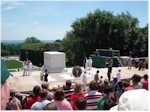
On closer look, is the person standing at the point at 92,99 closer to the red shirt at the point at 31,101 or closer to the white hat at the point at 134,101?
the red shirt at the point at 31,101

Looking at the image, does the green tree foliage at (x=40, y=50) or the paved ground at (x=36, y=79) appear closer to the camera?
the paved ground at (x=36, y=79)

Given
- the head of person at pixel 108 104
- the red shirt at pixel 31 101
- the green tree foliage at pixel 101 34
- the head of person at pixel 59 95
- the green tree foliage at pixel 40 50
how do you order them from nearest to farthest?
the head of person at pixel 108 104 < the head of person at pixel 59 95 < the red shirt at pixel 31 101 < the green tree foliage at pixel 101 34 < the green tree foliage at pixel 40 50

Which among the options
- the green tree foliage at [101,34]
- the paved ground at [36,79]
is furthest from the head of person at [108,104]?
the green tree foliage at [101,34]

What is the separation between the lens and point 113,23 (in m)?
29.0

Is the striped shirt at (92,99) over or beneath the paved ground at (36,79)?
over

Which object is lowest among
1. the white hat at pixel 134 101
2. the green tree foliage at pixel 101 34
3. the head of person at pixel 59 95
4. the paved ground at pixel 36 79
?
the paved ground at pixel 36 79

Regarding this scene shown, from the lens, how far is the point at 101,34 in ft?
94.3

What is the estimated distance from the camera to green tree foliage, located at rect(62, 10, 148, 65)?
90.8ft

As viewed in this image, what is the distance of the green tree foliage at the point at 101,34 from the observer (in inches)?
1090

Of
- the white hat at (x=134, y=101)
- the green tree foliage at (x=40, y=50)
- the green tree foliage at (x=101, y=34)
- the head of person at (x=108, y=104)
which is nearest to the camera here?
the white hat at (x=134, y=101)

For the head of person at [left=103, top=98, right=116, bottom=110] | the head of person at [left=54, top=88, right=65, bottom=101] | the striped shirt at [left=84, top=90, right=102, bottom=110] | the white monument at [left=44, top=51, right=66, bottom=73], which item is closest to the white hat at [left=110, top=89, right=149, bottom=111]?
the head of person at [left=103, top=98, right=116, bottom=110]

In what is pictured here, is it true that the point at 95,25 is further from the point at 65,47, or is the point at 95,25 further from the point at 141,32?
the point at 65,47

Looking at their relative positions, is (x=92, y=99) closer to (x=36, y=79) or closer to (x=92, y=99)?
(x=92, y=99)

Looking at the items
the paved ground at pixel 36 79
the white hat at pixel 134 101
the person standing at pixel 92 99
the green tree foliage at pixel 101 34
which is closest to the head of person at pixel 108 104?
the person standing at pixel 92 99
